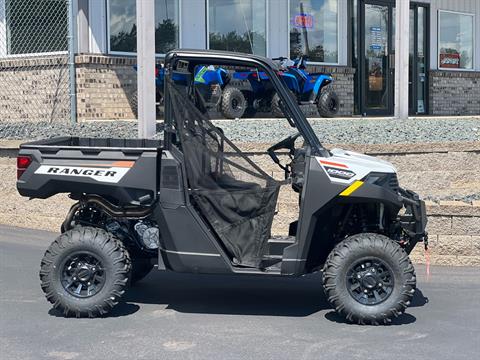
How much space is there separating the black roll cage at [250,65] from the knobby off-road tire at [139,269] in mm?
1416

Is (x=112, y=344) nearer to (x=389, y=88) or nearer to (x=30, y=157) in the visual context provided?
(x=30, y=157)

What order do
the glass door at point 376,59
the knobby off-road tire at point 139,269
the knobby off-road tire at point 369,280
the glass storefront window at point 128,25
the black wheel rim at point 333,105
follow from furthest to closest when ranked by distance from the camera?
the glass door at point 376,59, the black wheel rim at point 333,105, the glass storefront window at point 128,25, the knobby off-road tire at point 139,269, the knobby off-road tire at point 369,280

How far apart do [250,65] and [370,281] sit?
1918 millimetres

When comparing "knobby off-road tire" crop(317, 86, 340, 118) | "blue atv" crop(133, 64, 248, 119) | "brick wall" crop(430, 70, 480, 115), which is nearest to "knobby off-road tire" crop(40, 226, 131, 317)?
"blue atv" crop(133, 64, 248, 119)

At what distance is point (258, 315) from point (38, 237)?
4.20 m

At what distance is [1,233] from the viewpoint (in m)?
9.48

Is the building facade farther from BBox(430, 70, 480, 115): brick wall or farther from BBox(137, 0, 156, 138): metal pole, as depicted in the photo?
BBox(137, 0, 156, 138): metal pole

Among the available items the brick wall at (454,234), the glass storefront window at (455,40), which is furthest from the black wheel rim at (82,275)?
the glass storefront window at (455,40)

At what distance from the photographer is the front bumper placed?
19.4ft

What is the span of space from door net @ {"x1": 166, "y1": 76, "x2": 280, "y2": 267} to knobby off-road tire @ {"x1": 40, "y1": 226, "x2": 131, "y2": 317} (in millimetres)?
787

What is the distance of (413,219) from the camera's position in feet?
19.6

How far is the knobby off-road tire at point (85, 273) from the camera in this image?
580 centimetres

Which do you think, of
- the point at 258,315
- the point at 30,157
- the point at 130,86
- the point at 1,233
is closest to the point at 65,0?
the point at 130,86

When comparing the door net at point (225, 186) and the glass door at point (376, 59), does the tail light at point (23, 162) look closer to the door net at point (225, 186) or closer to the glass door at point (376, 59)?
the door net at point (225, 186)
